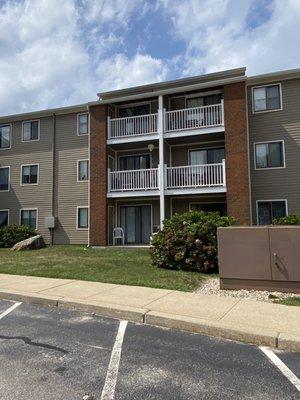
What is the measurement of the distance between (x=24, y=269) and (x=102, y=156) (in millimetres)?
10857

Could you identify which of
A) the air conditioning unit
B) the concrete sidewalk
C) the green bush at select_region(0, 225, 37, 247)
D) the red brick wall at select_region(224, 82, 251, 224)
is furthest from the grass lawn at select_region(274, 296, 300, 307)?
the air conditioning unit

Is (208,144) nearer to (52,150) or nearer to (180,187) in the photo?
(180,187)

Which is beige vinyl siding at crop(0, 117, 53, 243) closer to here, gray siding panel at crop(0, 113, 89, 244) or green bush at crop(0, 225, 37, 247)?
gray siding panel at crop(0, 113, 89, 244)

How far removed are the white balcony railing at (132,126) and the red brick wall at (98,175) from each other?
467mm

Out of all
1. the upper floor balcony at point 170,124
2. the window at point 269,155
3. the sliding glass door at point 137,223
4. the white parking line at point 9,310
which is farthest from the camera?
the sliding glass door at point 137,223

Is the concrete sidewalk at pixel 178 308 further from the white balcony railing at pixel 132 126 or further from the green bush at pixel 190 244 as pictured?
the white balcony railing at pixel 132 126

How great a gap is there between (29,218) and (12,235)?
356cm

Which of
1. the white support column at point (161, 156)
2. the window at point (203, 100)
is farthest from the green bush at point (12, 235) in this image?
the window at point (203, 100)

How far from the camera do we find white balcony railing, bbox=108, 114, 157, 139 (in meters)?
22.4

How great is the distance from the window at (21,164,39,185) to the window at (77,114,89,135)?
380cm

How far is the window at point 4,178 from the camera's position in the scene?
2729 cm

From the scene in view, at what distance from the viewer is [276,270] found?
30.9ft

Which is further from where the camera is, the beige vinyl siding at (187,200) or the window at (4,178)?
the window at (4,178)

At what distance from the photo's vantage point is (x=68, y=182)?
25.4m
